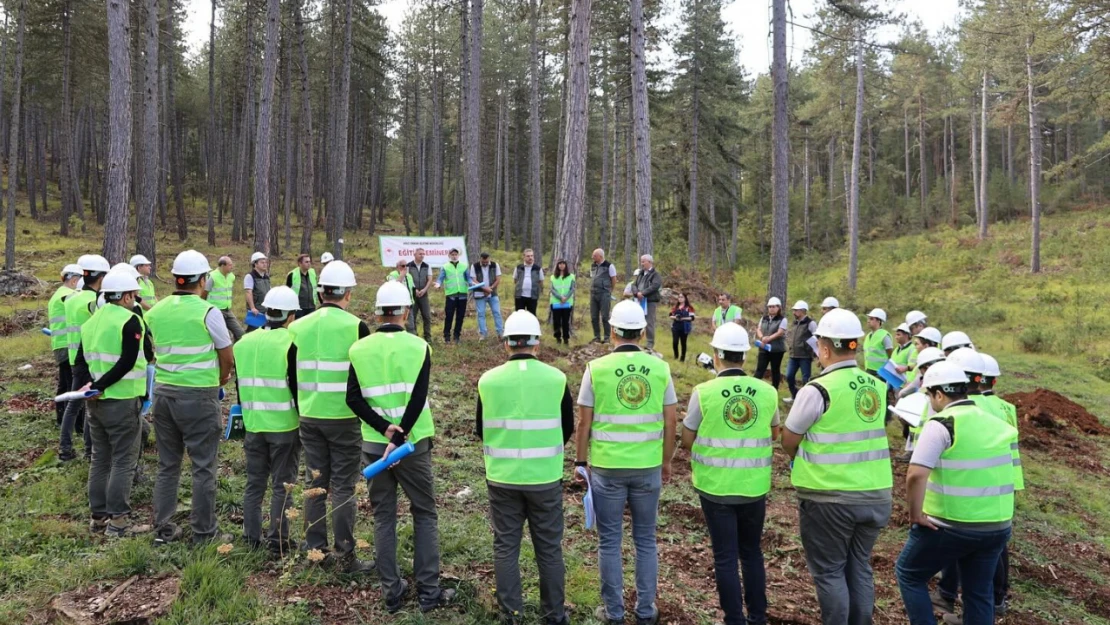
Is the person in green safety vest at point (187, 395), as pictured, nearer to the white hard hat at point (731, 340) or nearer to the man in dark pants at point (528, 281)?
the white hard hat at point (731, 340)

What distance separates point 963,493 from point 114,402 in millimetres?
6365

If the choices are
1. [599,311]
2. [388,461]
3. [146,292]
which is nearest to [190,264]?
[388,461]

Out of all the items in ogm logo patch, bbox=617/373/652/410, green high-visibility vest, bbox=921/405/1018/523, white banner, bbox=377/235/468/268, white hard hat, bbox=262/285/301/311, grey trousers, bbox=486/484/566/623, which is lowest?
grey trousers, bbox=486/484/566/623

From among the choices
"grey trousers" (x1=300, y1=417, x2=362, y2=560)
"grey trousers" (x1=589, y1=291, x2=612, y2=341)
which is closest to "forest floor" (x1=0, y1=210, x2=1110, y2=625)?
"grey trousers" (x1=300, y1=417, x2=362, y2=560)

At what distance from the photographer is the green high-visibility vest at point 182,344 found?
489cm

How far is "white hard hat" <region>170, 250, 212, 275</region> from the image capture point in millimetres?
4910

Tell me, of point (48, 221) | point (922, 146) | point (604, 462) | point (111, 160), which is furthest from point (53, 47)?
point (922, 146)

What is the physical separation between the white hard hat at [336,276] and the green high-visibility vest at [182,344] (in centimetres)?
117

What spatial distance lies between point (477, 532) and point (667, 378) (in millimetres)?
2415

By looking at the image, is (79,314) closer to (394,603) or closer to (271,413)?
(271,413)

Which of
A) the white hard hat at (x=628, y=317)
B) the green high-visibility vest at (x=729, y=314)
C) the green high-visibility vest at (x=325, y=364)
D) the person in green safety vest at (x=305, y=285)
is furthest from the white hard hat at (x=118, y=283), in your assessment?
the green high-visibility vest at (x=729, y=314)

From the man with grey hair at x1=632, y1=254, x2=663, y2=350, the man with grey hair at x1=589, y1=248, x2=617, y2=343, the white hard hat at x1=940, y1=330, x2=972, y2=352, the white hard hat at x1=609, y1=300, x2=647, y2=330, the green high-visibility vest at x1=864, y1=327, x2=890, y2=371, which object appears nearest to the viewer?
the white hard hat at x1=609, y1=300, x2=647, y2=330

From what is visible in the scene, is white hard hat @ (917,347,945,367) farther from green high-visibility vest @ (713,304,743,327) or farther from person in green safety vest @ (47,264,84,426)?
person in green safety vest @ (47,264,84,426)

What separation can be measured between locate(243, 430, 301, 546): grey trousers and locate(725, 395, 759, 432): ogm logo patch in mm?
3207
